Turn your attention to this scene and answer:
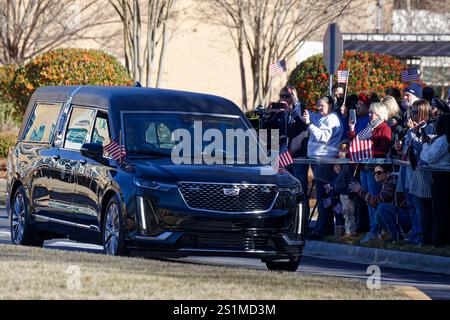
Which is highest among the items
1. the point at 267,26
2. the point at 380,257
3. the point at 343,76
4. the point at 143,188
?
the point at 267,26

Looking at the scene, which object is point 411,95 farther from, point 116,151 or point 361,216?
point 116,151

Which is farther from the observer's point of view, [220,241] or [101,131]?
[101,131]

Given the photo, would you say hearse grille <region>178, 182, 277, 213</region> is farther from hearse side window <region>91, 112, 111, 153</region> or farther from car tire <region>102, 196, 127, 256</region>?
hearse side window <region>91, 112, 111, 153</region>

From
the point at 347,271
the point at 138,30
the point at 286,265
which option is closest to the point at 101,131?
the point at 286,265

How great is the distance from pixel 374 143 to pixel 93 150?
Answer: 4442 millimetres

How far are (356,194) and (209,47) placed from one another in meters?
27.6

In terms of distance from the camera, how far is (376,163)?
16812mm

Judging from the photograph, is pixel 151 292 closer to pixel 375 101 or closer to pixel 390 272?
pixel 390 272

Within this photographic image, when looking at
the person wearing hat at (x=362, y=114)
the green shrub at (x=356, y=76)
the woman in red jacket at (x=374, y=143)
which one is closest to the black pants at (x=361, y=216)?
the woman in red jacket at (x=374, y=143)

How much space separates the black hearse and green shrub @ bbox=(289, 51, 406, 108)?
1354 centimetres

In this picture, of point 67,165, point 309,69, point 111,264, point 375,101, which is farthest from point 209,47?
point 111,264

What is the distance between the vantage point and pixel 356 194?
57.1ft

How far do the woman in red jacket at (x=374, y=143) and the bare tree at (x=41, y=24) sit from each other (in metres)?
20.3

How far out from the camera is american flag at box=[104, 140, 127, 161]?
45.8ft
